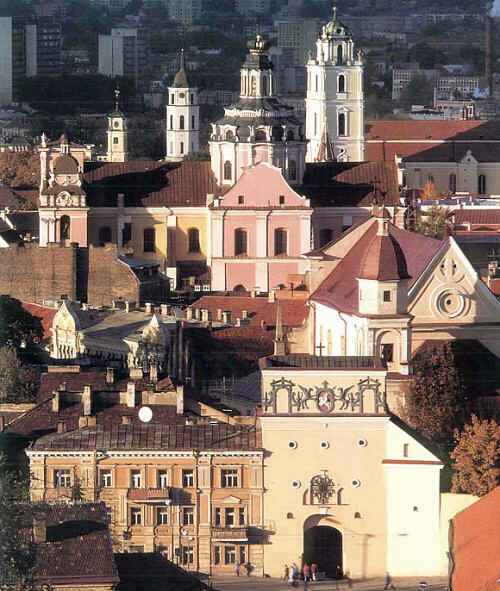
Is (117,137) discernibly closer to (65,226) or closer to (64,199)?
(64,199)

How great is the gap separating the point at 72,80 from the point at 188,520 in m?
59.0

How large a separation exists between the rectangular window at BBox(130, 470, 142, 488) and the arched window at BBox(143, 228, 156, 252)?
78.7 ft

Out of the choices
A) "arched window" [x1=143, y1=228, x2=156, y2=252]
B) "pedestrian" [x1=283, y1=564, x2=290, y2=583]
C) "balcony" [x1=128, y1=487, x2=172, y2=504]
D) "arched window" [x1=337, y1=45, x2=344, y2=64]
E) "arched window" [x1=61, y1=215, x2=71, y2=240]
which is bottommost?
"pedestrian" [x1=283, y1=564, x2=290, y2=583]

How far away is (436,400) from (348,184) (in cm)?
2180

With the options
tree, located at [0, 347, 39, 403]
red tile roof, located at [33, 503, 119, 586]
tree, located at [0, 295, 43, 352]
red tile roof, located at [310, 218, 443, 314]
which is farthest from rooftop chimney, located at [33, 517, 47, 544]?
tree, located at [0, 295, 43, 352]

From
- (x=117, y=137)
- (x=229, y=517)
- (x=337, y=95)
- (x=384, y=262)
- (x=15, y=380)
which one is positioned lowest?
(x=229, y=517)

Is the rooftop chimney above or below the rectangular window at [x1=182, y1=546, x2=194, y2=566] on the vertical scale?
above

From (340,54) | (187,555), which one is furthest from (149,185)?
(187,555)

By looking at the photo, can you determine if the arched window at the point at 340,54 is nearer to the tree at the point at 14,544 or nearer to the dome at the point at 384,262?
the dome at the point at 384,262

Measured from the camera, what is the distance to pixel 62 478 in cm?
2684

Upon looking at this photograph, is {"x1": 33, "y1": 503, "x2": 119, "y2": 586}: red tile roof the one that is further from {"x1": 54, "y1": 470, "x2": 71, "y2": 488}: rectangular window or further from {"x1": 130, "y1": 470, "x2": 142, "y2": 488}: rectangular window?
{"x1": 130, "y1": 470, "x2": 142, "y2": 488}: rectangular window

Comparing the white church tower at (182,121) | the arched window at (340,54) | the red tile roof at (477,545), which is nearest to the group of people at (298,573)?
the red tile roof at (477,545)

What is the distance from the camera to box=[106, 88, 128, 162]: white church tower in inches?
2803

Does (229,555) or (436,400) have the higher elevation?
(436,400)
